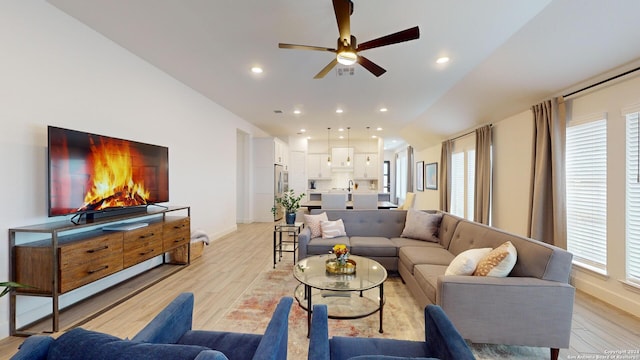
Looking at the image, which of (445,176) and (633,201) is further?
(445,176)

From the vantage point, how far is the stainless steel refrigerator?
25.1 ft

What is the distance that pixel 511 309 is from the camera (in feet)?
5.90

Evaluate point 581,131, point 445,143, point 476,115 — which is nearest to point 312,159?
point 445,143

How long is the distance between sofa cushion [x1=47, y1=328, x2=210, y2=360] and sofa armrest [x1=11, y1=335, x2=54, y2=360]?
0.06 feet

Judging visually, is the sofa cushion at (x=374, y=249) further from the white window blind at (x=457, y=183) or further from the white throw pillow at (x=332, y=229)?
the white window blind at (x=457, y=183)

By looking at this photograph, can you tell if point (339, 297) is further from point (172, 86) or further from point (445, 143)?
point (445, 143)

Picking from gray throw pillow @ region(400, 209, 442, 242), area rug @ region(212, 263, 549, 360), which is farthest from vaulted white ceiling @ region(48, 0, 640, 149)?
area rug @ region(212, 263, 549, 360)

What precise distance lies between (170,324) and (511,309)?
217cm

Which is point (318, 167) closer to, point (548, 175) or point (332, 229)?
point (332, 229)

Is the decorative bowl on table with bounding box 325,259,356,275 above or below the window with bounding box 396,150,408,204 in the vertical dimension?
below

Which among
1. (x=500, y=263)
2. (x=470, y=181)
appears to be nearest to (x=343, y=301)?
(x=500, y=263)

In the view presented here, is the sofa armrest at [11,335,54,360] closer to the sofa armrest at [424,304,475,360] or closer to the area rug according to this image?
the sofa armrest at [424,304,475,360]

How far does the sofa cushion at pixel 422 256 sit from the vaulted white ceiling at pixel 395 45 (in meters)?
2.40

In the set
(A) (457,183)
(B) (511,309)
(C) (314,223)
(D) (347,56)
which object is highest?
(D) (347,56)
